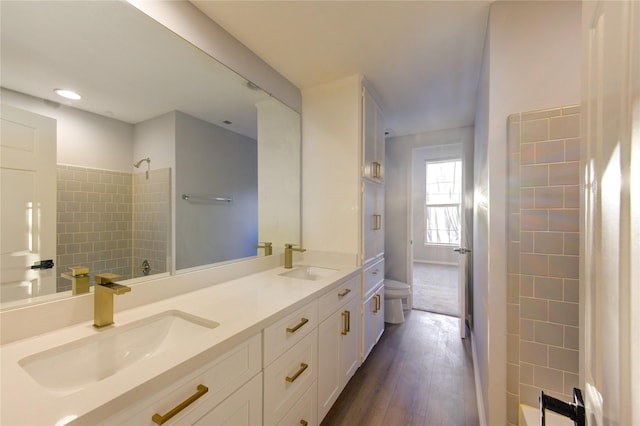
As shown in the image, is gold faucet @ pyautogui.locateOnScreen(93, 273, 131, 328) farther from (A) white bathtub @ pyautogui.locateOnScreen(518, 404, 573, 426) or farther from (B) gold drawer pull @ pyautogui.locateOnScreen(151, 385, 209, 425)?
(A) white bathtub @ pyautogui.locateOnScreen(518, 404, 573, 426)

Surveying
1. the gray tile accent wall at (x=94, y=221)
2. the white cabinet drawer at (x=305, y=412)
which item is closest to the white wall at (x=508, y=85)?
the white cabinet drawer at (x=305, y=412)

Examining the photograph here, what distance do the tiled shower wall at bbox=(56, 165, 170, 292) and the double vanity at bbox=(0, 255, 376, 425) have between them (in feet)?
0.58

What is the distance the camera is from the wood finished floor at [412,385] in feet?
5.37

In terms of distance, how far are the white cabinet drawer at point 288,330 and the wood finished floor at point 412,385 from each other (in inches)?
29.5

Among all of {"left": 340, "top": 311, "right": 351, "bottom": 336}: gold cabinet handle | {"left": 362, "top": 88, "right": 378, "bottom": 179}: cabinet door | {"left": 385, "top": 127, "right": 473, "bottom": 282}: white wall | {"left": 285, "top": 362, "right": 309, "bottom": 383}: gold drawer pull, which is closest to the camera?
{"left": 285, "top": 362, "right": 309, "bottom": 383}: gold drawer pull

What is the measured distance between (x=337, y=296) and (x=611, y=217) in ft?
4.81

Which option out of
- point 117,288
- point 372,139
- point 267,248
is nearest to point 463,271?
point 372,139

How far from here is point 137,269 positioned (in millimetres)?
1196

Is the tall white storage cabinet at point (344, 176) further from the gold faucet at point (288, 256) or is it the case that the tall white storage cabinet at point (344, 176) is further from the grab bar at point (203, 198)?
the grab bar at point (203, 198)

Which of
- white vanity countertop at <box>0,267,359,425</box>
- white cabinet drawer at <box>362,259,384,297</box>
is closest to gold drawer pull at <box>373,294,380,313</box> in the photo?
white cabinet drawer at <box>362,259,384,297</box>

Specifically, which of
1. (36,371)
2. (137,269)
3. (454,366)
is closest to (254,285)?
(137,269)

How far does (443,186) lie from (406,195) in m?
1.89

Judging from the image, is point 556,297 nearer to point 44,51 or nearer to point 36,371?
point 36,371

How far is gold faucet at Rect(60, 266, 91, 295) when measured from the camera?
97 centimetres
